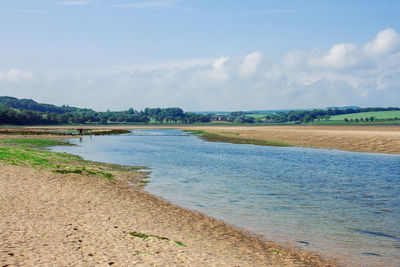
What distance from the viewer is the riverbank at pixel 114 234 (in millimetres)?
9789

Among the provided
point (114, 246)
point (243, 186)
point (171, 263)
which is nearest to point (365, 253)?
point (171, 263)

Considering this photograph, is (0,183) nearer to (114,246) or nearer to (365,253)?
(114,246)

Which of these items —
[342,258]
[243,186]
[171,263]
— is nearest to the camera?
[171,263]

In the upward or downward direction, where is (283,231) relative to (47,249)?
downward

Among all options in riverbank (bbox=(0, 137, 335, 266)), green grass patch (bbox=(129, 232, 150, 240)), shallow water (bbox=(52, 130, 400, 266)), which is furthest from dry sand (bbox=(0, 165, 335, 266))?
shallow water (bbox=(52, 130, 400, 266))

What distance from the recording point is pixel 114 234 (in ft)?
39.6

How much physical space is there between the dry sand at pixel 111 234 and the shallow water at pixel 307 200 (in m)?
1.58

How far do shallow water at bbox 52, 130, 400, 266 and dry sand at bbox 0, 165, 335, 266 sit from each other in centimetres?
158

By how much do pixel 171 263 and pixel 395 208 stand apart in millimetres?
13654

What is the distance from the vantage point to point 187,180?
86.7 ft

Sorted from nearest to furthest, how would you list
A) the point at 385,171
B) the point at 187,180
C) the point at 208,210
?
the point at 208,210
the point at 187,180
the point at 385,171

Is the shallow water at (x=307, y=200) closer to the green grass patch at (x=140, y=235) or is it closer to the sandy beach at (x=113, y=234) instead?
the sandy beach at (x=113, y=234)

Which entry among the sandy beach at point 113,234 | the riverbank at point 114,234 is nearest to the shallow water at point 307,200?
the sandy beach at point 113,234

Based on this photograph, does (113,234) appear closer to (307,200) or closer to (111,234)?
(111,234)
